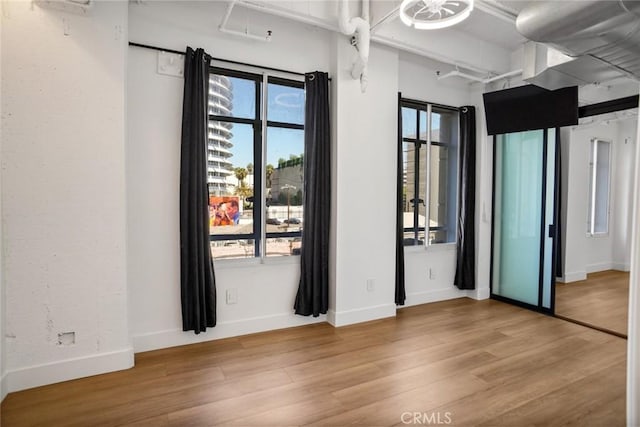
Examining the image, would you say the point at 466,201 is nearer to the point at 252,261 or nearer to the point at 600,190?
the point at 252,261

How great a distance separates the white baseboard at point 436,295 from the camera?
15.0ft

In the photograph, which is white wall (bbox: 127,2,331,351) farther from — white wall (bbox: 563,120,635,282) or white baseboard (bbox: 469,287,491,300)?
white wall (bbox: 563,120,635,282)

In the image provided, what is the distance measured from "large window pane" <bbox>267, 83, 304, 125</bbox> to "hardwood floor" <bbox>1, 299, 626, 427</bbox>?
2332mm

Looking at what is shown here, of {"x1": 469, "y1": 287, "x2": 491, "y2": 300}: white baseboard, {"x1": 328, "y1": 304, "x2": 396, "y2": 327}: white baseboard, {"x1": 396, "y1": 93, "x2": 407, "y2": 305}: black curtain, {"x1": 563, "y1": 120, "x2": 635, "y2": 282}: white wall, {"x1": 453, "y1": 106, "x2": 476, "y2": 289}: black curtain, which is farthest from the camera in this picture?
{"x1": 563, "y1": 120, "x2": 635, "y2": 282}: white wall

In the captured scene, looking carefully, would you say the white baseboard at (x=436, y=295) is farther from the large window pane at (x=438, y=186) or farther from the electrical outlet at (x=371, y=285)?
the large window pane at (x=438, y=186)

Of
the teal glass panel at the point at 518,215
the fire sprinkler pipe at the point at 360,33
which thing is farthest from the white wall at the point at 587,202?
the fire sprinkler pipe at the point at 360,33

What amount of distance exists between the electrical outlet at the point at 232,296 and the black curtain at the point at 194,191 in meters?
0.31

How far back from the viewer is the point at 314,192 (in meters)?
3.62

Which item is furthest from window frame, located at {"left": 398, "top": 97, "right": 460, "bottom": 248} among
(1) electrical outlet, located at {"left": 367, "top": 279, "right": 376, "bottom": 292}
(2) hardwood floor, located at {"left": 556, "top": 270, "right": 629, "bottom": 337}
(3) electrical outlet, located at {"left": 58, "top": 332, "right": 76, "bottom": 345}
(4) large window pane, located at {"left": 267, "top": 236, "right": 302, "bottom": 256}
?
(3) electrical outlet, located at {"left": 58, "top": 332, "right": 76, "bottom": 345}

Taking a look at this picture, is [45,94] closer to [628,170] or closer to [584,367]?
[584,367]

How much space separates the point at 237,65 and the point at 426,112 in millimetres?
2647

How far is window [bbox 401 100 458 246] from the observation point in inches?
180

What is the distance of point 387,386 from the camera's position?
2527mm

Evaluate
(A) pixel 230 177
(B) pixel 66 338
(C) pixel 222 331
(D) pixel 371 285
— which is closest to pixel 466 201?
(D) pixel 371 285
